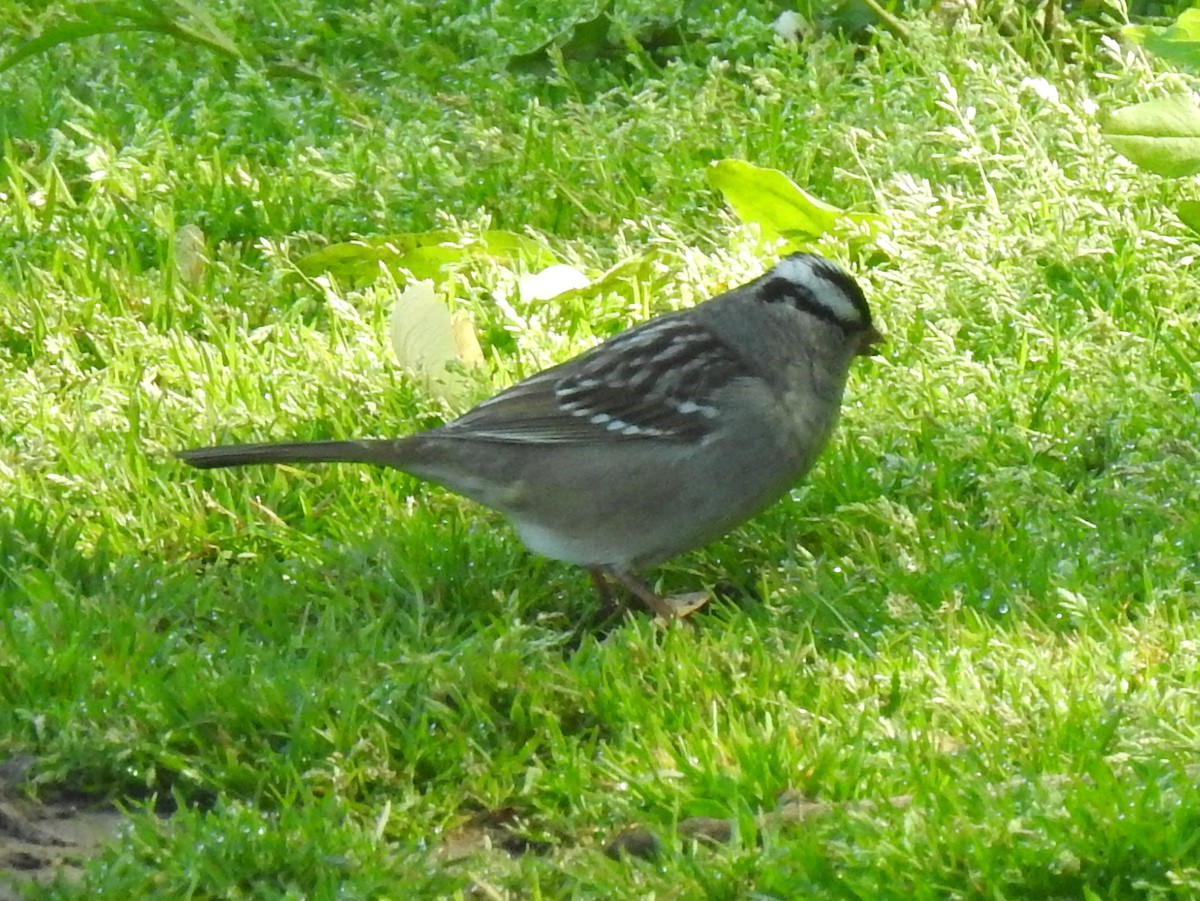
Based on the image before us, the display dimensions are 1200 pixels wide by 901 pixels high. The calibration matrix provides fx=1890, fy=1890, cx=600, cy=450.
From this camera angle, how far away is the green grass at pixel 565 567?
3.64 m

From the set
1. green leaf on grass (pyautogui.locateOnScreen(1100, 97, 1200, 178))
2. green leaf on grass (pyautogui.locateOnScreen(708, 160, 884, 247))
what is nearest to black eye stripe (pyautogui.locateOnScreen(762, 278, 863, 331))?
green leaf on grass (pyautogui.locateOnScreen(1100, 97, 1200, 178))

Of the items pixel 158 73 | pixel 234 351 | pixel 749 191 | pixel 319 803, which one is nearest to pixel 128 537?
pixel 234 351

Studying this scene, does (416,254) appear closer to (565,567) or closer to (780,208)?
(780,208)

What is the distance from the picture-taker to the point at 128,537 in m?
5.13

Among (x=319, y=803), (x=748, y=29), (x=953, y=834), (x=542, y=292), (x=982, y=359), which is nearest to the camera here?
(x=953, y=834)

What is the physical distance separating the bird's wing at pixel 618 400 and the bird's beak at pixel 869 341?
0.39 metres

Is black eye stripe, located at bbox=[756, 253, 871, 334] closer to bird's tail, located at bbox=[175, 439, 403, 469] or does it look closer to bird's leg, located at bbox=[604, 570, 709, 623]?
bird's leg, located at bbox=[604, 570, 709, 623]

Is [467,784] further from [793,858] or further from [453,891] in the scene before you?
[793,858]

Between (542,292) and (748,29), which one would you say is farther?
(748,29)

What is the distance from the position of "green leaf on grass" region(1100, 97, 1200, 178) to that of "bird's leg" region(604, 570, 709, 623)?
161cm

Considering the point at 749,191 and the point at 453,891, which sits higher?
the point at 749,191

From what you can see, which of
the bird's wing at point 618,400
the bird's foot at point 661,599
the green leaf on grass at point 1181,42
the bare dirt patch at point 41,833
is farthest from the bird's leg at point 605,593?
the green leaf on grass at point 1181,42

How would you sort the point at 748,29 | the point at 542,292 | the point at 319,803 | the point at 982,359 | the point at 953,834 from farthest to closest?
the point at 748,29
the point at 542,292
the point at 982,359
the point at 319,803
the point at 953,834

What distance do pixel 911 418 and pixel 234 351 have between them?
2147 millimetres
